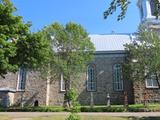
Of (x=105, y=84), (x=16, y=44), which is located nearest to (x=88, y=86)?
(x=105, y=84)

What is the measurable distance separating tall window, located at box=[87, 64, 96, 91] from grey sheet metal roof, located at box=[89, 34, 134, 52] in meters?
2.69

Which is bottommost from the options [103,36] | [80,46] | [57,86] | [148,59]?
[57,86]

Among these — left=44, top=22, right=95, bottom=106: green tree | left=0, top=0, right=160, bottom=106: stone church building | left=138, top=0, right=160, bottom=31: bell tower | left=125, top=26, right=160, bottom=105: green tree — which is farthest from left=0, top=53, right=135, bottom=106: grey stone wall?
left=138, top=0, right=160, bottom=31: bell tower

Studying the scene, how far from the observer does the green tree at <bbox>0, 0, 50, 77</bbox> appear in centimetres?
1837

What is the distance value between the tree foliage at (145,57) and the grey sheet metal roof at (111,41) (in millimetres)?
8043

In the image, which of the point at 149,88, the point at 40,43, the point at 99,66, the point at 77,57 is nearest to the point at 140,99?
the point at 149,88

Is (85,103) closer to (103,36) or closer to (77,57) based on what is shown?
(77,57)

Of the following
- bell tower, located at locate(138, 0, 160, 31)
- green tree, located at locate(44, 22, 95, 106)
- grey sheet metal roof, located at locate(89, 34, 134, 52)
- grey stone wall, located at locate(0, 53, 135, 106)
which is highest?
bell tower, located at locate(138, 0, 160, 31)

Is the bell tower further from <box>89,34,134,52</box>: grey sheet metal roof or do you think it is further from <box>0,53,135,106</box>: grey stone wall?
<box>0,53,135,106</box>: grey stone wall

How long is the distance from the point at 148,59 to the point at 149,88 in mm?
7529

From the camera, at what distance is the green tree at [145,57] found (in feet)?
82.6

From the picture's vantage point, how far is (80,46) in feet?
93.1

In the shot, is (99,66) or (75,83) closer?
(75,83)

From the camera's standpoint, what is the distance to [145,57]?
84.4 ft
